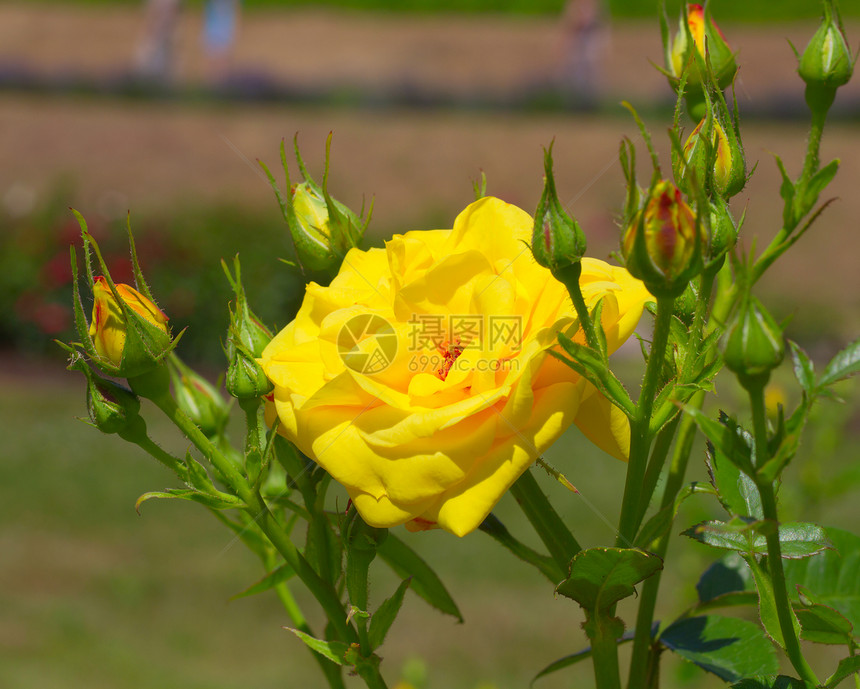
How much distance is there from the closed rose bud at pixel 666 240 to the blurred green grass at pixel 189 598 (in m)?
1.79

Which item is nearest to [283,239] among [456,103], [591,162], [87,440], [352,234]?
[87,440]

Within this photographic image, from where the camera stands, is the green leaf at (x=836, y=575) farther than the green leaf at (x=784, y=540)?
Yes

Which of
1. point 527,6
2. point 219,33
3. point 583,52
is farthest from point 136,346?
point 527,6

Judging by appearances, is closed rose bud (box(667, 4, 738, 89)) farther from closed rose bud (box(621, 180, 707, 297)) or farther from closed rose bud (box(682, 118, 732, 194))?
closed rose bud (box(621, 180, 707, 297))

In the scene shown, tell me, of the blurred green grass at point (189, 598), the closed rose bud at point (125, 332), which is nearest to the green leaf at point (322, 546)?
the closed rose bud at point (125, 332)

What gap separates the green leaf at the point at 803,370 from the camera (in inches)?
14.9

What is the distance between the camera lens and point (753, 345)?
1.14 feet

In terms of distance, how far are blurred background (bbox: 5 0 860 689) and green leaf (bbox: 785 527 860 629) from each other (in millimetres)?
146

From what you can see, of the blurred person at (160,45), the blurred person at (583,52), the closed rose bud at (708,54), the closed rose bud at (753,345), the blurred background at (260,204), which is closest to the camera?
the closed rose bud at (753,345)

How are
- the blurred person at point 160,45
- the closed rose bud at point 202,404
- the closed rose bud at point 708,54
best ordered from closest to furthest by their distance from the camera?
the closed rose bud at point 708,54, the closed rose bud at point 202,404, the blurred person at point 160,45

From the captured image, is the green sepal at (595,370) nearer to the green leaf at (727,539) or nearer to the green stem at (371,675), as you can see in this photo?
the green leaf at (727,539)

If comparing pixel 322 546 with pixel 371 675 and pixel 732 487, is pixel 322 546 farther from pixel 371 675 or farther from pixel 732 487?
pixel 732 487

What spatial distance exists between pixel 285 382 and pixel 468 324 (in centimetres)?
10

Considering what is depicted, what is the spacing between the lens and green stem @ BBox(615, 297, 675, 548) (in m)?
0.41
